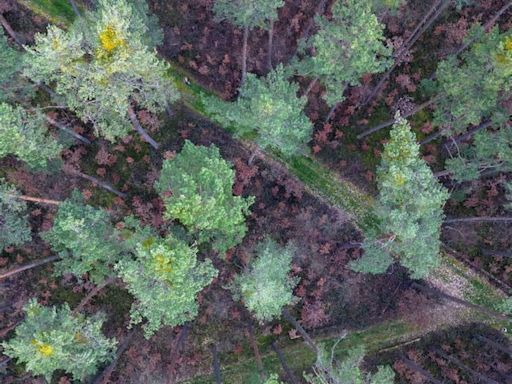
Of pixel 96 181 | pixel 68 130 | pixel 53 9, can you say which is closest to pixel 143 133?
pixel 68 130

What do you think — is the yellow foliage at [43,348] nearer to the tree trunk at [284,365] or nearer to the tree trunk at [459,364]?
the tree trunk at [284,365]

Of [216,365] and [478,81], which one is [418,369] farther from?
[478,81]

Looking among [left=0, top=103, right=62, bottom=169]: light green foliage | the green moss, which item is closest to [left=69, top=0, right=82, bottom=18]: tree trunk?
the green moss

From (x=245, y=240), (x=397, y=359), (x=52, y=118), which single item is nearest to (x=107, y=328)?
(x=245, y=240)

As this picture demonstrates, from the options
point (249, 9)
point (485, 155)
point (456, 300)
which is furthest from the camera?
point (456, 300)

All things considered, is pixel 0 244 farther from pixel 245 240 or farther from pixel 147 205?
pixel 245 240

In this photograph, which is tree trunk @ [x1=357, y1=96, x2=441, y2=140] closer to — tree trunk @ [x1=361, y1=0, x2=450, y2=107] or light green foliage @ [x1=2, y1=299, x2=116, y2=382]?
tree trunk @ [x1=361, y1=0, x2=450, y2=107]

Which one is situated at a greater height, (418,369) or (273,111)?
(273,111)
